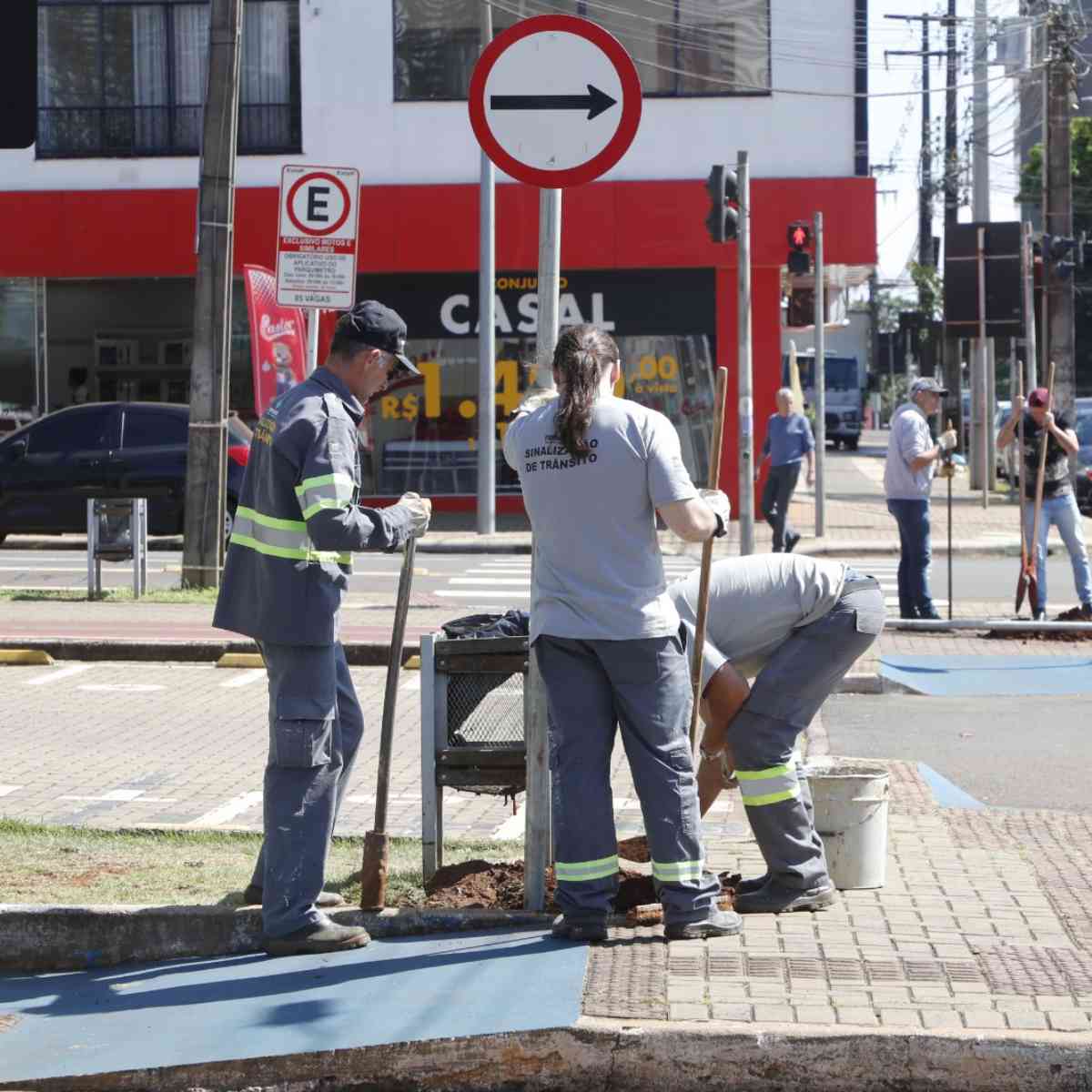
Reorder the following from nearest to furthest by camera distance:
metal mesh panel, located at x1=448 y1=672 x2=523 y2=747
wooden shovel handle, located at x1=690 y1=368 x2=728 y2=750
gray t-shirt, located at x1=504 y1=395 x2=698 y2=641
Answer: gray t-shirt, located at x1=504 y1=395 x2=698 y2=641, wooden shovel handle, located at x1=690 y1=368 x2=728 y2=750, metal mesh panel, located at x1=448 y1=672 x2=523 y2=747

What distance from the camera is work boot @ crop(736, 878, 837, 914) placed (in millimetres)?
5840

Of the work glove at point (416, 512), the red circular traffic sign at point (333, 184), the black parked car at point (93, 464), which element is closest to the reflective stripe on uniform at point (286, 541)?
the work glove at point (416, 512)

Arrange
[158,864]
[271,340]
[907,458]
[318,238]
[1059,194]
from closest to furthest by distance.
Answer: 1. [158,864]
2. [907,458]
3. [318,238]
4. [271,340]
5. [1059,194]

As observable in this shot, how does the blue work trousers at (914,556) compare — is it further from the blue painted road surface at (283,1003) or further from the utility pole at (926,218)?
the utility pole at (926,218)

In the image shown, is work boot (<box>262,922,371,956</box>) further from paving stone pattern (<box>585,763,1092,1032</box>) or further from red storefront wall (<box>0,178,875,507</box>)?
red storefront wall (<box>0,178,875,507</box>)

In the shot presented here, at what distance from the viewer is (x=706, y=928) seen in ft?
18.1

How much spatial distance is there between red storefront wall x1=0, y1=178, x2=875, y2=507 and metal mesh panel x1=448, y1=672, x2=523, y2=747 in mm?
18967

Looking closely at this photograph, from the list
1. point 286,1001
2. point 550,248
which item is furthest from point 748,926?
point 550,248

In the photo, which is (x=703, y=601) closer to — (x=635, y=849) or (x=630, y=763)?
(x=630, y=763)

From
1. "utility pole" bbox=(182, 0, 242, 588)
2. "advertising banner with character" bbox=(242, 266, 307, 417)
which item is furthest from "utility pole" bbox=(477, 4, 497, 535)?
"utility pole" bbox=(182, 0, 242, 588)

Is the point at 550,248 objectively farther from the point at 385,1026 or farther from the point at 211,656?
the point at 211,656

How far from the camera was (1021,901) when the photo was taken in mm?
6035

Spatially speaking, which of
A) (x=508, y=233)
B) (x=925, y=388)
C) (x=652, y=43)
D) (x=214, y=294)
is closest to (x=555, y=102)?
(x=925, y=388)

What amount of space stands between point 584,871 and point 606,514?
3.43 feet
